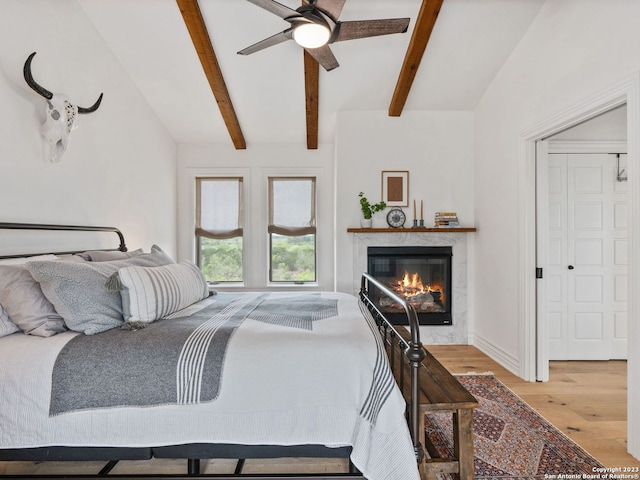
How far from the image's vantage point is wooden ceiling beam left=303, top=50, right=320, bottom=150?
342 cm

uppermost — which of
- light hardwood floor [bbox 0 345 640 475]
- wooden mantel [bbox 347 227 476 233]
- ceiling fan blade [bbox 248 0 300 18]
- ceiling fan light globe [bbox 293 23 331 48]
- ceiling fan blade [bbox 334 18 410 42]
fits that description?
ceiling fan blade [bbox 334 18 410 42]

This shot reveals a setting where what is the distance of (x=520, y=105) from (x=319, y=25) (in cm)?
211

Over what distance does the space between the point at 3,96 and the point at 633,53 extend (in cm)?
382

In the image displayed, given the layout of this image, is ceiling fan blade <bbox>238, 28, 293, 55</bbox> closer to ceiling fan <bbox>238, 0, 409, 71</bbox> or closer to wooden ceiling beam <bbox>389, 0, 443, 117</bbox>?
ceiling fan <bbox>238, 0, 409, 71</bbox>

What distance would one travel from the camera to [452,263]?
4133 millimetres

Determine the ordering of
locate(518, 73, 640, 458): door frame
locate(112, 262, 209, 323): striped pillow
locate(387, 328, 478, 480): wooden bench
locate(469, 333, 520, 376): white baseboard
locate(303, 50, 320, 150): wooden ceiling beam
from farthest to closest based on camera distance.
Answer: locate(303, 50, 320, 150): wooden ceiling beam < locate(469, 333, 520, 376): white baseboard < locate(518, 73, 640, 458): door frame < locate(112, 262, 209, 323): striped pillow < locate(387, 328, 478, 480): wooden bench

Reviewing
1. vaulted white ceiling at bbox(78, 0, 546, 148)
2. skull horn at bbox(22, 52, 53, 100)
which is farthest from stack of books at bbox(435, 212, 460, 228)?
skull horn at bbox(22, 52, 53, 100)

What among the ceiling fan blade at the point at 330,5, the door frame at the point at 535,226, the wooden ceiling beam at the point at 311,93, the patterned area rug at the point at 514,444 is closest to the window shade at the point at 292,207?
the wooden ceiling beam at the point at 311,93

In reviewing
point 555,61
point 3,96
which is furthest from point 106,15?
point 555,61

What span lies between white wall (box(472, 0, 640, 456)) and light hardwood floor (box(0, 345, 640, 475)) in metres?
0.18

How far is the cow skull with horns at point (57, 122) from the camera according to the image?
2430mm

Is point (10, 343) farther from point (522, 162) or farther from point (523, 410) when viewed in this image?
point (522, 162)

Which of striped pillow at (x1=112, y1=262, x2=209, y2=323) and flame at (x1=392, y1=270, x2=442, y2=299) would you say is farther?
flame at (x1=392, y1=270, x2=442, y2=299)

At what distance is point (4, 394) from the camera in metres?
1.37
